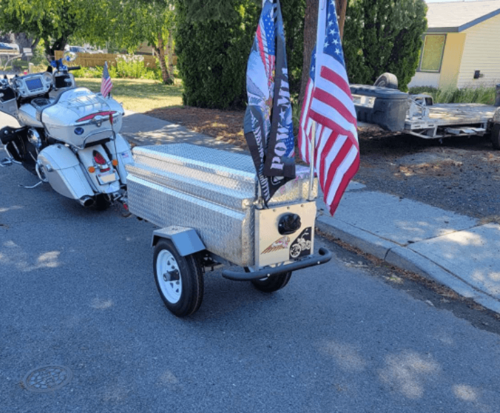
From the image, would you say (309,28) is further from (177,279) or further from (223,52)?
(177,279)

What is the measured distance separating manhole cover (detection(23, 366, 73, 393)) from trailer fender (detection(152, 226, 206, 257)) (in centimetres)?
114

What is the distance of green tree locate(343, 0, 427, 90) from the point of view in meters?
13.6

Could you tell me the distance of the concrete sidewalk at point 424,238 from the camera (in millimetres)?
4562

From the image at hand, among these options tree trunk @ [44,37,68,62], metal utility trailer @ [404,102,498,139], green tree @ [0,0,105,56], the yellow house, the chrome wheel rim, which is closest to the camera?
the chrome wheel rim

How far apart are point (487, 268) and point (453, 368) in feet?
5.85

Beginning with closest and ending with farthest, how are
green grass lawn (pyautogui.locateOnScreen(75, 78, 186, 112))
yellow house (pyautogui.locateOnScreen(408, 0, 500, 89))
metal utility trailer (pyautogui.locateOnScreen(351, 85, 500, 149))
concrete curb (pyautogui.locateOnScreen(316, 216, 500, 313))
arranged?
1. concrete curb (pyautogui.locateOnScreen(316, 216, 500, 313))
2. metal utility trailer (pyautogui.locateOnScreen(351, 85, 500, 149))
3. green grass lawn (pyautogui.locateOnScreen(75, 78, 186, 112))
4. yellow house (pyautogui.locateOnScreen(408, 0, 500, 89))

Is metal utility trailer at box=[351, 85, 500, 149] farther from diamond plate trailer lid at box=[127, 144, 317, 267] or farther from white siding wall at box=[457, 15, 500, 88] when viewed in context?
white siding wall at box=[457, 15, 500, 88]

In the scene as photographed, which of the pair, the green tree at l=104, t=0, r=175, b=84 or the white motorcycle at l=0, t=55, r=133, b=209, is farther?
the green tree at l=104, t=0, r=175, b=84

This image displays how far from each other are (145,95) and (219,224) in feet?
55.0

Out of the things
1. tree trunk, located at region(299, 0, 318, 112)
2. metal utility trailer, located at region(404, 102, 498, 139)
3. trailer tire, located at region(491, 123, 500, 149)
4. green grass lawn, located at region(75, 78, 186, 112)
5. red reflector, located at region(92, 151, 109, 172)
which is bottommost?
green grass lawn, located at region(75, 78, 186, 112)

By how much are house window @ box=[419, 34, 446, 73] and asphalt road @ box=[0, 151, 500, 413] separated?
19407 millimetres

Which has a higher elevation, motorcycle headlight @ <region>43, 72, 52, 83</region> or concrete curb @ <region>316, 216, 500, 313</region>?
motorcycle headlight @ <region>43, 72, 52, 83</region>

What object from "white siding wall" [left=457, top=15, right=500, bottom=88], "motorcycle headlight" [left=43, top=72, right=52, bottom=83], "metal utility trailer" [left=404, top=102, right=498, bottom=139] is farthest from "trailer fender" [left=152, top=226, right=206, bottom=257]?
"white siding wall" [left=457, top=15, right=500, bottom=88]

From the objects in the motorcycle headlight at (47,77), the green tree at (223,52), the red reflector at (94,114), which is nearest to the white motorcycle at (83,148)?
the red reflector at (94,114)
